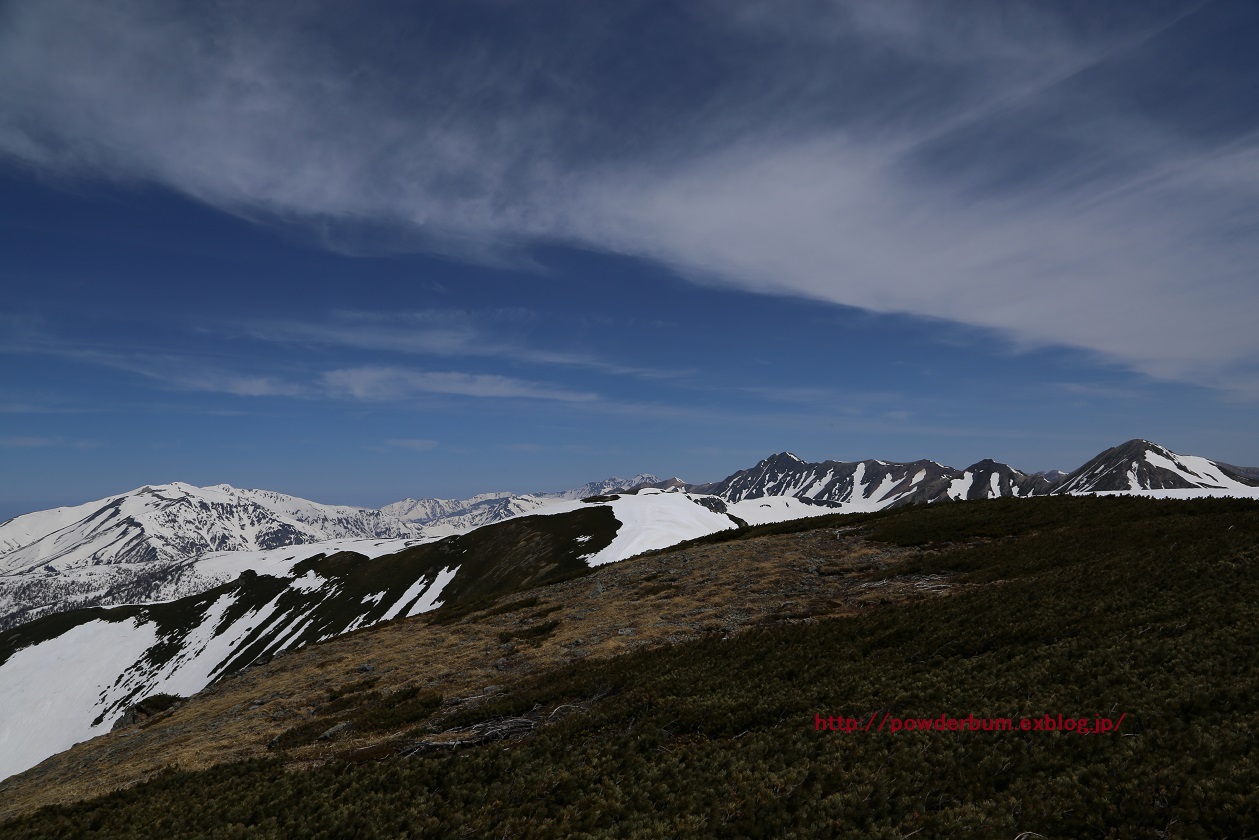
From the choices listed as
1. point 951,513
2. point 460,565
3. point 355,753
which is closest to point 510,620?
point 355,753

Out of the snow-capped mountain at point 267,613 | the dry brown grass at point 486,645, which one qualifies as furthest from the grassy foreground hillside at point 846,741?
the snow-capped mountain at point 267,613

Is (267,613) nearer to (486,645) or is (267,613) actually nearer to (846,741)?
(486,645)

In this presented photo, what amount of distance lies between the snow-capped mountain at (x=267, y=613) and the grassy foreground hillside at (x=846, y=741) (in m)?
68.8

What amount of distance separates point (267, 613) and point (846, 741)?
173 meters

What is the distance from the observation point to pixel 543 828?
10766 millimetres

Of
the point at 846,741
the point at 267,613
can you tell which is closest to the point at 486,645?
the point at 846,741

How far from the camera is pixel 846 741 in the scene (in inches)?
499

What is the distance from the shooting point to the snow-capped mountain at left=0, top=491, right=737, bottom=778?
104875 millimetres

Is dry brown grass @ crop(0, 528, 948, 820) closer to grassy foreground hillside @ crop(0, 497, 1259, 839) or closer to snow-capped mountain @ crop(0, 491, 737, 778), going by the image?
grassy foreground hillside @ crop(0, 497, 1259, 839)

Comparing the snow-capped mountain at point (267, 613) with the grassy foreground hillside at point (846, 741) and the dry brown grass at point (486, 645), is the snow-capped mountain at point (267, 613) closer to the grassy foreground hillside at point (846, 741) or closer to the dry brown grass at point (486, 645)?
the dry brown grass at point (486, 645)

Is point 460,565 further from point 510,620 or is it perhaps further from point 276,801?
point 276,801

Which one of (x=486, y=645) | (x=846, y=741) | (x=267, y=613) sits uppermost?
(x=846, y=741)

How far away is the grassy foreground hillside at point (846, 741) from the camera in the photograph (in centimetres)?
978

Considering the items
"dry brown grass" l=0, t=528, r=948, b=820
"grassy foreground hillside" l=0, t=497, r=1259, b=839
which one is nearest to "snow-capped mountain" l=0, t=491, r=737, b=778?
"dry brown grass" l=0, t=528, r=948, b=820
